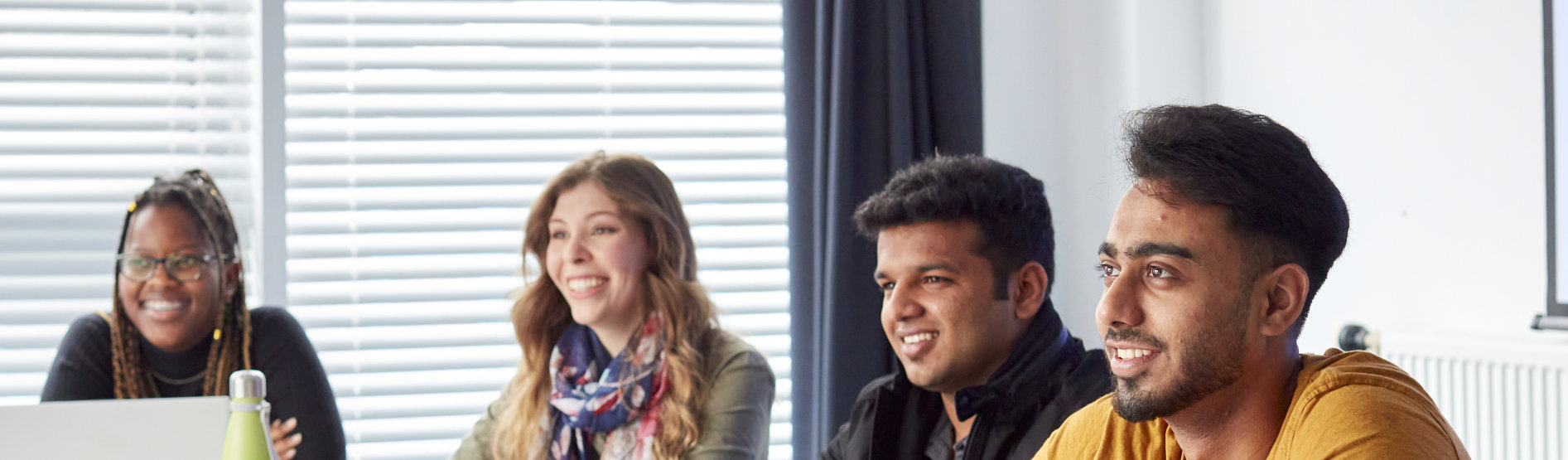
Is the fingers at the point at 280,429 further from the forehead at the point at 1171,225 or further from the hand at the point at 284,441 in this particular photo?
the forehead at the point at 1171,225

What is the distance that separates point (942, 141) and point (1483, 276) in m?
1.37

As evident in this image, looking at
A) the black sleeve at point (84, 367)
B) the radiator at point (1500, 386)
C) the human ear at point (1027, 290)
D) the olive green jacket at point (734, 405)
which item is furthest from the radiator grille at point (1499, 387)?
the black sleeve at point (84, 367)

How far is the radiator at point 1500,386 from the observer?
5.82ft

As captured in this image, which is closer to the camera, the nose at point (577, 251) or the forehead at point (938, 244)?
the forehead at point (938, 244)

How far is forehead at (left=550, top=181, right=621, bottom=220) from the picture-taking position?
91.2 inches

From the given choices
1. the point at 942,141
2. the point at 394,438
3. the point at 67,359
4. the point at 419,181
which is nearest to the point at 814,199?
the point at 942,141

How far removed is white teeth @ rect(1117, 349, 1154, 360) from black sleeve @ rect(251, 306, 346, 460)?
5.88ft

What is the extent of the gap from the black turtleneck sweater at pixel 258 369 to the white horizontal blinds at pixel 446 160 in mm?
588

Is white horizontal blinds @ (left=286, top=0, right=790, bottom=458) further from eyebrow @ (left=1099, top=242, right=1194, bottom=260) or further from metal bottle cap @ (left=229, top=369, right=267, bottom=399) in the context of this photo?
eyebrow @ (left=1099, top=242, right=1194, bottom=260)

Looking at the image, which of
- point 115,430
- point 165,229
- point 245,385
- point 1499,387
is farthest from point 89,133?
point 1499,387

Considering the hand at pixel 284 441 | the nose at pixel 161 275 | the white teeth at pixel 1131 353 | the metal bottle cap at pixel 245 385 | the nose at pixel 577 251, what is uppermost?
the nose at pixel 577 251

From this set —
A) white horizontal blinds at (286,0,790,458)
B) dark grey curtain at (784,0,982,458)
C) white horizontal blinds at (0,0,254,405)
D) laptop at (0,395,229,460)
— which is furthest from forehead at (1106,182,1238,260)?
white horizontal blinds at (0,0,254,405)

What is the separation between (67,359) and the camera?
7.92ft

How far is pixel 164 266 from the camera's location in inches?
93.5
